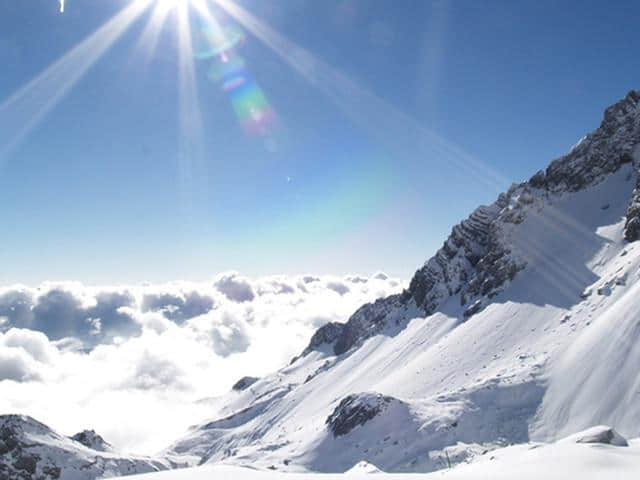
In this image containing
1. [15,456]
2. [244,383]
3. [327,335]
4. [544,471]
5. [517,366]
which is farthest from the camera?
[244,383]

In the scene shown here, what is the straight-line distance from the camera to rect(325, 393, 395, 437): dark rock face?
1822 inches

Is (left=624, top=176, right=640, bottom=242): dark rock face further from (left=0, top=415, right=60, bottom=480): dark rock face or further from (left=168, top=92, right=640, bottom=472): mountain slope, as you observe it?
(left=0, top=415, right=60, bottom=480): dark rock face

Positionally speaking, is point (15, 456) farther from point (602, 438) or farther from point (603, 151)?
point (603, 151)

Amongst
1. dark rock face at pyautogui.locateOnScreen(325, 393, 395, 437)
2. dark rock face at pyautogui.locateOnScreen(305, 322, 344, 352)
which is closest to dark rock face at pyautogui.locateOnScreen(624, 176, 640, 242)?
dark rock face at pyautogui.locateOnScreen(325, 393, 395, 437)

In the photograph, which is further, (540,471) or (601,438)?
(601,438)

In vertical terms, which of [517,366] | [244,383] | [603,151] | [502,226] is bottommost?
[517,366]

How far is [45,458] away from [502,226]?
86578 millimetres

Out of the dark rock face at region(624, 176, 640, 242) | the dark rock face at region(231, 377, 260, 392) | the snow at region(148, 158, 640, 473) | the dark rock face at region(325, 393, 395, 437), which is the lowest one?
the snow at region(148, 158, 640, 473)

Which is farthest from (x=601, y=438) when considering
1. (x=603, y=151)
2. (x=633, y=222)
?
(x=603, y=151)

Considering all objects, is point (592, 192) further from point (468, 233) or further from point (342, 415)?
point (342, 415)

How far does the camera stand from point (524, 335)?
5250 centimetres

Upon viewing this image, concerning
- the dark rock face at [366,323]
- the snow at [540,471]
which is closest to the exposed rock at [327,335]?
the dark rock face at [366,323]

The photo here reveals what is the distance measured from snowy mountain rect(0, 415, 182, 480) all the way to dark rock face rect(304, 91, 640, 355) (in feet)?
210

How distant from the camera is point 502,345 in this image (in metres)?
53.7
